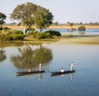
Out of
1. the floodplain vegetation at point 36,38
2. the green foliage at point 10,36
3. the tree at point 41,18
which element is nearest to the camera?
the floodplain vegetation at point 36,38

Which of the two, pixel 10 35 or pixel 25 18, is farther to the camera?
pixel 25 18

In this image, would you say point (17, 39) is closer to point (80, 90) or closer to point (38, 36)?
point (38, 36)

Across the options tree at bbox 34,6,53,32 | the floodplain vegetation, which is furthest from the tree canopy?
the floodplain vegetation

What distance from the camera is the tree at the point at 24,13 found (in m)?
110

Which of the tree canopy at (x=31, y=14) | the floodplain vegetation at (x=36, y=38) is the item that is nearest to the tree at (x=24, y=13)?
the tree canopy at (x=31, y=14)

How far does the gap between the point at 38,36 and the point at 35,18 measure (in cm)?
1450

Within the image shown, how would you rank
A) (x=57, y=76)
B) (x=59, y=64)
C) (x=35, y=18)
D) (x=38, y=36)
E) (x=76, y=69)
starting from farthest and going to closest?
(x=35, y=18) < (x=38, y=36) < (x=59, y=64) < (x=76, y=69) < (x=57, y=76)

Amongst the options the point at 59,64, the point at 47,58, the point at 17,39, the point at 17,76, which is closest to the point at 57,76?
the point at 17,76

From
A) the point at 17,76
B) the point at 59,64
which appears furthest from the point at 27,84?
the point at 59,64

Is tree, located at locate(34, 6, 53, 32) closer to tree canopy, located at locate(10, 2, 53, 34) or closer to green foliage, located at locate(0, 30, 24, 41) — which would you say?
tree canopy, located at locate(10, 2, 53, 34)

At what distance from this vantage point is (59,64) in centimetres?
4325

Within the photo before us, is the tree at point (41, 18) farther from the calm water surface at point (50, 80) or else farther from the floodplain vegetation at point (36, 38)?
the calm water surface at point (50, 80)

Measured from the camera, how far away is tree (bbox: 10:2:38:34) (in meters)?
110

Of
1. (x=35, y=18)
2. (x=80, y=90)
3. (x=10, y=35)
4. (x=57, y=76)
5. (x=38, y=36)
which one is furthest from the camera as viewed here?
(x=35, y=18)
